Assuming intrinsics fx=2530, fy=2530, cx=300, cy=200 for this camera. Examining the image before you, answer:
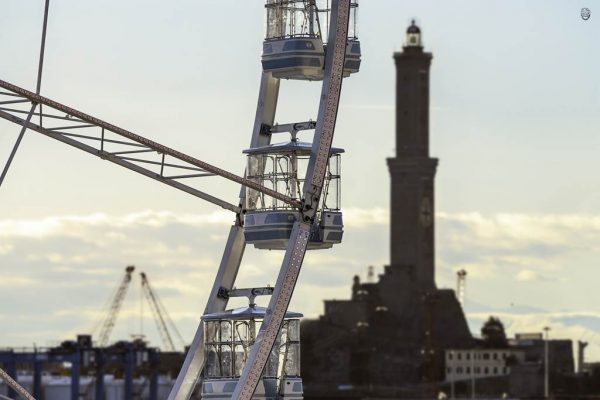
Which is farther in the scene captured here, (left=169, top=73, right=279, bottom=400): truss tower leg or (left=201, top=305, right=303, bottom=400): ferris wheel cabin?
(left=169, top=73, right=279, bottom=400): truss tower leg

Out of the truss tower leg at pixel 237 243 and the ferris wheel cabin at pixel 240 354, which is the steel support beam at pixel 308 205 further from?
the truss tower leg at pixel 237 243

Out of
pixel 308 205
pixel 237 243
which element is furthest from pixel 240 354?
pixel 308 205

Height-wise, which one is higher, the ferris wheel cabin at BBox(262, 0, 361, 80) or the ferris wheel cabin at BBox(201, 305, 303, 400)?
the ferris wheel cabin at BBox(262, 0, 361, 80)

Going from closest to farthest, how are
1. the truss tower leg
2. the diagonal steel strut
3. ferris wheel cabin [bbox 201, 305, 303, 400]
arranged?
the diagonal steel strut
ferris wheel cabin [bbox 201, 305, 303, 400]
the truss tower leg

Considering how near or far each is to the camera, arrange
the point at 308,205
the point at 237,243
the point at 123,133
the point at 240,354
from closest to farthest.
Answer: the point at 123,133 → the point at 308,205 → the point at 240,354 → the point at 237,243

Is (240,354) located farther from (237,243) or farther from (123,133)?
(123,133)

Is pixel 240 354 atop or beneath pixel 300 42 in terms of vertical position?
beneath

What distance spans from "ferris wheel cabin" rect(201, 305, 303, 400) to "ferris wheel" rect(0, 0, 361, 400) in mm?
39

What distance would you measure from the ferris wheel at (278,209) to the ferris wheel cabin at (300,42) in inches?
1.5

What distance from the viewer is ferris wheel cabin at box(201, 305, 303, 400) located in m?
97.4

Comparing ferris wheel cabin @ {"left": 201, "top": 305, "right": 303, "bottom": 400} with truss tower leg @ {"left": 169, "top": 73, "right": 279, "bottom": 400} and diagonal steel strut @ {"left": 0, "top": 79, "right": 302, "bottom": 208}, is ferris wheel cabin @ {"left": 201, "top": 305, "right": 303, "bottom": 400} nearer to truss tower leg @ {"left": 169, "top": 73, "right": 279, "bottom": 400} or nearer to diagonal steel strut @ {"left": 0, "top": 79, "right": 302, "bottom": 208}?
truss tower leg @ {"left": 169, "top": 73, "right": 279, "bottom": 400}

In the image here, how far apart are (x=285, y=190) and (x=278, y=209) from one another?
6.46 ft

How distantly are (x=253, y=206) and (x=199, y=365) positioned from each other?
6953 mm

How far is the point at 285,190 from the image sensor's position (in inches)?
3858
